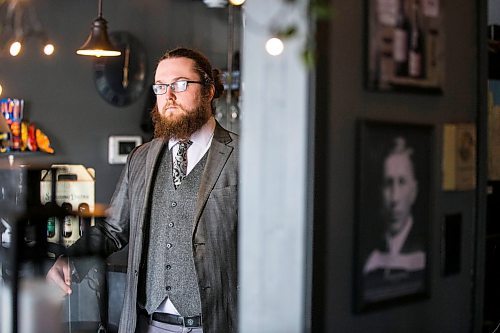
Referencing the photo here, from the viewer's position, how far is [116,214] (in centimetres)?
356

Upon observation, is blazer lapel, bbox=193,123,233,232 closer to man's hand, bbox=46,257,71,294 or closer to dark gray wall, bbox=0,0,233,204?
man's hand, bbox=46,257,71,294

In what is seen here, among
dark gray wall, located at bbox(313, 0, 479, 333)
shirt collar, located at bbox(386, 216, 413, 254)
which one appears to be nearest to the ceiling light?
dark gray wall, located at bbox(313, 0, 479, 333)

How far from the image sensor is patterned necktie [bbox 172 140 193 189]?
11.1ft

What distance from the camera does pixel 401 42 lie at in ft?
7.93

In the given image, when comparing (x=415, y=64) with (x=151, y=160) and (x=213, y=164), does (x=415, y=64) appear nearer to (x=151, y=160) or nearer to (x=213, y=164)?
(x=213, y=164)

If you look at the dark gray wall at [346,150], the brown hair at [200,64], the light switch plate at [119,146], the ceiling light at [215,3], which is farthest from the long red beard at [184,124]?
the ceiling light at [215,3]

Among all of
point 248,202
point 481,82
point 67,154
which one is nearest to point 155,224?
point 248,202

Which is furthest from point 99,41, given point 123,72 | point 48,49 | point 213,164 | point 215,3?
point 215,3

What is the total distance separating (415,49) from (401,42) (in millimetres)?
66

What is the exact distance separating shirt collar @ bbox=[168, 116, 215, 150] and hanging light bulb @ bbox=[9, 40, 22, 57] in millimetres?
3777

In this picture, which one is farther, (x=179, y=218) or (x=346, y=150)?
(x=179, y=218)

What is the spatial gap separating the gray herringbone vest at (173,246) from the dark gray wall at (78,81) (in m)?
3.76

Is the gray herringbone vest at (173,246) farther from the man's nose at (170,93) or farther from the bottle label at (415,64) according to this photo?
the bottle label at (415,64)

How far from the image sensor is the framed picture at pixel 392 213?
2363 millimetres
